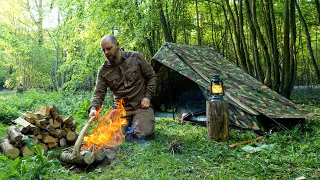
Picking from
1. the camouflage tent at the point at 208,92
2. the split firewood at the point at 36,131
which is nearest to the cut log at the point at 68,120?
the split firewood at the point at 36,131

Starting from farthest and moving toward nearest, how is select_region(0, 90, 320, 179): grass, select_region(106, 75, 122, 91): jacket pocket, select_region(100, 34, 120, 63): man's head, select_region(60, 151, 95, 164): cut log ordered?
1. select_region(106, 75, 122, 91): jacket pocket
2. select_region(100, 34, 120, 63): man's head
3. select_region(60, 151, 95, 164): cut log
4. select_region(0, 90, 320, 179): grass

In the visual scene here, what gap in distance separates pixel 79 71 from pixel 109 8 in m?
2.49

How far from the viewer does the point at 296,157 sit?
290 centimetres

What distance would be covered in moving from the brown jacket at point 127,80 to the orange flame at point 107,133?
0.26 meters

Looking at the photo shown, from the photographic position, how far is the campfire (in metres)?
3.12

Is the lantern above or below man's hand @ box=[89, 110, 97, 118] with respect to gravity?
above

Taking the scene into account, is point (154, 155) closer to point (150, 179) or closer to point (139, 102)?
point (150, 179)

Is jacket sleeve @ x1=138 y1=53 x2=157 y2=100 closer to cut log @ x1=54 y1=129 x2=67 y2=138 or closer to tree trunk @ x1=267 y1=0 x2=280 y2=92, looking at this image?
cut log @ x1=54 y1=129 x2=67 y2=138

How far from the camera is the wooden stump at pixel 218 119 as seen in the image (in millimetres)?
3838

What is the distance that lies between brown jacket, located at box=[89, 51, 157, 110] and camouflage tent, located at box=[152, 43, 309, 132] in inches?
33.4

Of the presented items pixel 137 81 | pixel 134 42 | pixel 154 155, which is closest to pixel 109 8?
pixel 134 42

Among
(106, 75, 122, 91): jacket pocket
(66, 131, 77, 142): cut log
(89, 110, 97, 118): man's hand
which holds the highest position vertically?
(106, 75, 122, 91): jacket pocket

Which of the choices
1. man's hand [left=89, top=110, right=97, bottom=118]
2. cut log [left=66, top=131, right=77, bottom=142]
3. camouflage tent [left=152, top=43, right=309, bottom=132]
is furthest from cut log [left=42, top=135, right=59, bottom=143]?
camouflage tent [left=152, top=43, right=309, bottom=132]

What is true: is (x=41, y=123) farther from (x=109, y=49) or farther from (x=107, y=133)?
(x=109, y=49)
